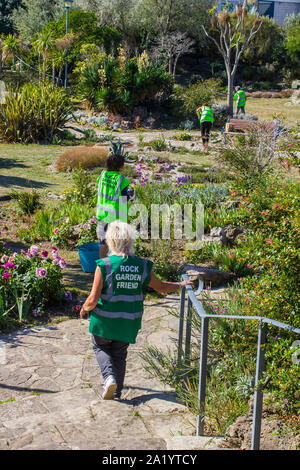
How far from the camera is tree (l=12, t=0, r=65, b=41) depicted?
34.6 metres

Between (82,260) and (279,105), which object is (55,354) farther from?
(279,105)

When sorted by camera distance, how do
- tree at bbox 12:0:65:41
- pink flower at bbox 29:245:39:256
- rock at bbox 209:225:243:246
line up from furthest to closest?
tree at bbox 12:0:65:41 → rock at bbox 209:225:243:246 → pink flower at bbox 29:245:39:256

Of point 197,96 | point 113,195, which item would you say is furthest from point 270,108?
point 113,195

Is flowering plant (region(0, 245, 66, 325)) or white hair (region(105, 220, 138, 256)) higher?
white hair (region(105, 220, 138, 256))

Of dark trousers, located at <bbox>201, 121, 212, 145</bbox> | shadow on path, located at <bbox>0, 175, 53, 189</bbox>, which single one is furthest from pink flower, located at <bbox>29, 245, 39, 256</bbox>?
dark trousers, located at <bbox>201, 121, 212, 145</bbox>

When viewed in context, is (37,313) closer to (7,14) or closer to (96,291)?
(96,291)

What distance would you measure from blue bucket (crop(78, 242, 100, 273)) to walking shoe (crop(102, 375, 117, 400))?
9.54 feet

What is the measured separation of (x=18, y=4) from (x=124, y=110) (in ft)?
74.4

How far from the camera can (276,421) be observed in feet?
9.99

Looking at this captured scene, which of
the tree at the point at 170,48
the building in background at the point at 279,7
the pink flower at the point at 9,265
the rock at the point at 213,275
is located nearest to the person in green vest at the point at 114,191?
the pink flower at the point at 9,265

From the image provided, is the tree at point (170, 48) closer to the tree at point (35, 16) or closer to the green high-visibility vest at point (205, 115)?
the tree at point (35, 16)

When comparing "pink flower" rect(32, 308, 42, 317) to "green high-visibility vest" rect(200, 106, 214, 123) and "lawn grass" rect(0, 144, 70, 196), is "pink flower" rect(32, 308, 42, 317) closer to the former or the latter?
"lawn grass" rect(0, 144, 70, 196)

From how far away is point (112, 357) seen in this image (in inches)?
147
